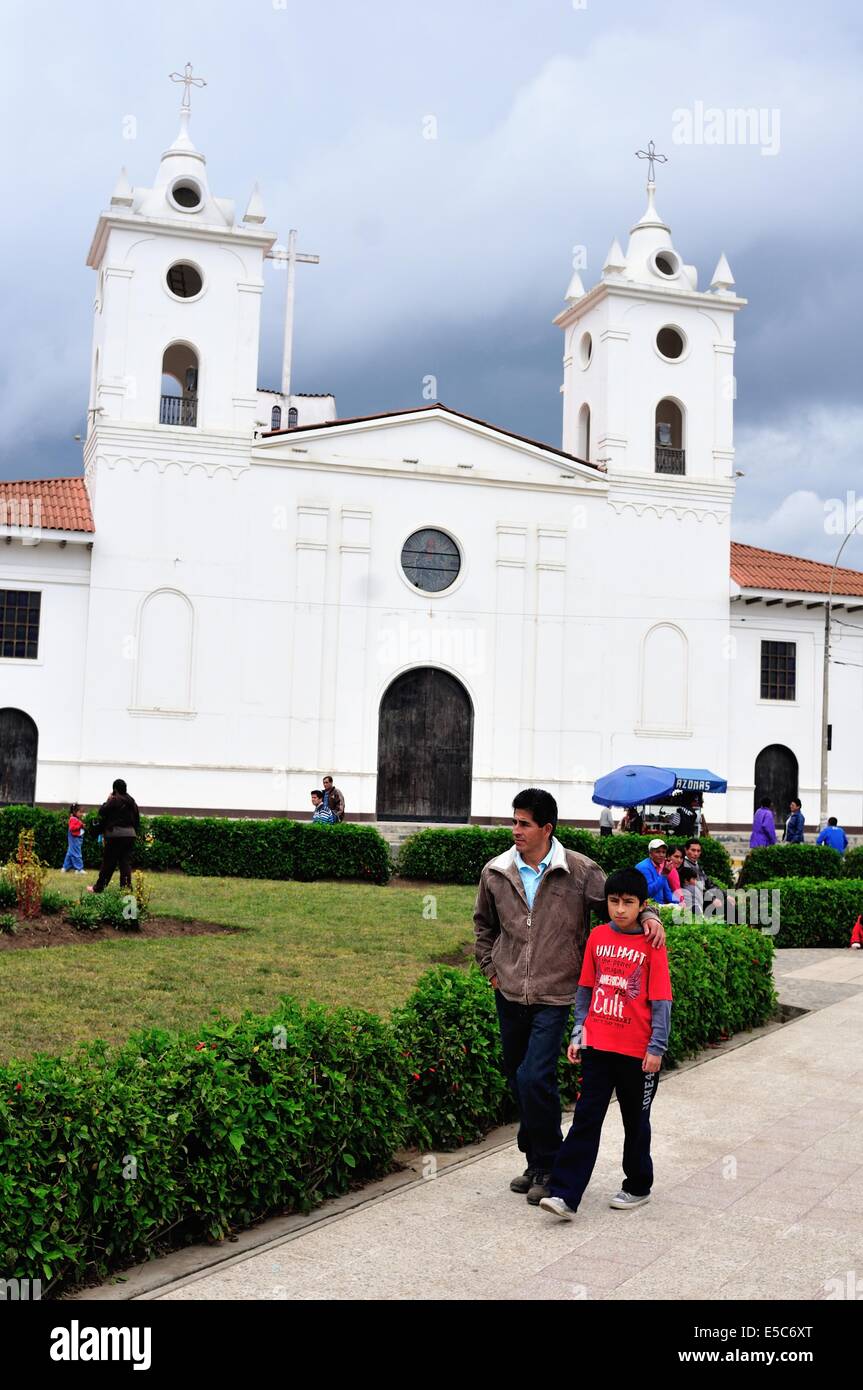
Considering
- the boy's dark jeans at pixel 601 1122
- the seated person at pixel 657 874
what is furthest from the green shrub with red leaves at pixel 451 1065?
the seated person at pixel 657 874

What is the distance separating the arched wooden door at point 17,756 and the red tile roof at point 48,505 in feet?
12.9

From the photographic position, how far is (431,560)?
29.4 m

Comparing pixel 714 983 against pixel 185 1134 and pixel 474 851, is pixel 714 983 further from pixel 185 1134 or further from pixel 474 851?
pixel 474 851

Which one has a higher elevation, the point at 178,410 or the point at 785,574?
the point at 178,410

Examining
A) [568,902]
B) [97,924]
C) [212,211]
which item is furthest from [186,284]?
[568,902]

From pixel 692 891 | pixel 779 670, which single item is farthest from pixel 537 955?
pixel 779 670

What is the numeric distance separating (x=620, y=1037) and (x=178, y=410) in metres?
24.8

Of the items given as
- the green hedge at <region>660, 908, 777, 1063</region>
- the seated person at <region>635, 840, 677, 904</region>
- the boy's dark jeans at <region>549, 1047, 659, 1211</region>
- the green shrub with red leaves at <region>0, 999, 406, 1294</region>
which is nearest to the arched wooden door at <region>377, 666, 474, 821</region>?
the seated person at <region>635, 840, 677, 904</region>

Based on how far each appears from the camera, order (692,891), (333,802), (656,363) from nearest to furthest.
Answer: (692,891) → (333,802) → (656,363)

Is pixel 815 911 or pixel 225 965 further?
pixel 815 911

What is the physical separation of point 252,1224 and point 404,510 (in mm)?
24417

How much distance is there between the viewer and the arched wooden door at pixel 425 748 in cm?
2886

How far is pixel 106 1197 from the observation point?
5.05m

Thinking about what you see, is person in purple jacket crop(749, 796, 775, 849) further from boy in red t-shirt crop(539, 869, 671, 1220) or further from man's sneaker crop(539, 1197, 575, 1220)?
man's sneaker crop(539, 1197, 575, 1220)
